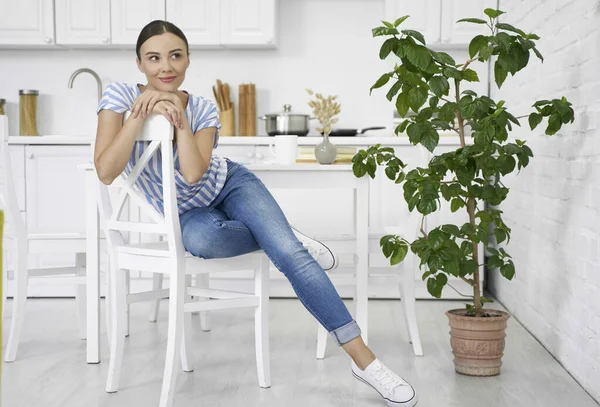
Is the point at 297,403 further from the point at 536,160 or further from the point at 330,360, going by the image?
the point at 536,160

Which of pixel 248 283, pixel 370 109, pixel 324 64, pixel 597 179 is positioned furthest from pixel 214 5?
pixel 597 179

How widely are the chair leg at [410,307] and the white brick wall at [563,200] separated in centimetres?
51

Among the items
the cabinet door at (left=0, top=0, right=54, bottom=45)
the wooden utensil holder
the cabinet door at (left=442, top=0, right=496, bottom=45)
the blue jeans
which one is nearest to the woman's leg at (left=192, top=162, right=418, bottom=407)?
the blue jeans

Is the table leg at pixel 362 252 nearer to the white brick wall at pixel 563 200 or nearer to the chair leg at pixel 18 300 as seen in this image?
the white brick wall at pixel 563 200

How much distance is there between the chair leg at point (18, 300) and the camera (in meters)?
2.93

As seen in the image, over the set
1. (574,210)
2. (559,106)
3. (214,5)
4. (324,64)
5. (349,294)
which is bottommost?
(349,294)

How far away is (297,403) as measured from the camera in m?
2.40

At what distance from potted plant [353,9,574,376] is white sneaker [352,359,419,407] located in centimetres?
38

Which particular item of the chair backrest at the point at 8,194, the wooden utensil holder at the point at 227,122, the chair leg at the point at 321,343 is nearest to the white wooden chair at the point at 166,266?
the chair leg at the point at 321,343

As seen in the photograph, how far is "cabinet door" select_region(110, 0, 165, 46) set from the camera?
459 cm

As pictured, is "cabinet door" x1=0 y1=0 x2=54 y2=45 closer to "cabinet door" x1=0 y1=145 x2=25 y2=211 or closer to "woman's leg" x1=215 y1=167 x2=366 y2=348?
"cabinet door" x1=0 y1=145 x2=25 y2=211

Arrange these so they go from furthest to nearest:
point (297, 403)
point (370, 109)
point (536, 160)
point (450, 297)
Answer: point (370, 109), point (450, 297), point (536, 160), point (297, 403)

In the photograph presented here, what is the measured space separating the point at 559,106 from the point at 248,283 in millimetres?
2437

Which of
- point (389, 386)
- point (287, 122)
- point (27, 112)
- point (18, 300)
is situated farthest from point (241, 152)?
point (389, 386)
